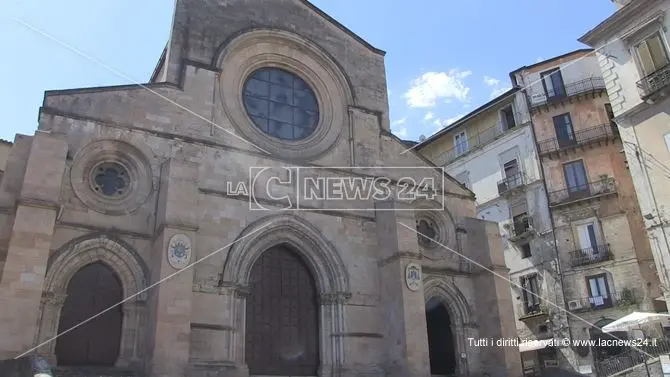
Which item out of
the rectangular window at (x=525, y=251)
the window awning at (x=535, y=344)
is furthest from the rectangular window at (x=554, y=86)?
the window awning at (x=535, y=344)

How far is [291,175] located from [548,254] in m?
15.9

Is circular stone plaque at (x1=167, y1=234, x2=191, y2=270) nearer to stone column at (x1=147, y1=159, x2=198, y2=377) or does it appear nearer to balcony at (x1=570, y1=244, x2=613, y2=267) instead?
stone column at (x1=147, y1=159, x2=198, y2=377)

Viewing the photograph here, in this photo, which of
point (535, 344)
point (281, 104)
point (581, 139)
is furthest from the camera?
point (581, 139)

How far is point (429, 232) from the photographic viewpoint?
17.7 meters

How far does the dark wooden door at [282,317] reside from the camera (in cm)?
1391

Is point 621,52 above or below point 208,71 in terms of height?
above

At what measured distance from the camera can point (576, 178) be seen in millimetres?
27203

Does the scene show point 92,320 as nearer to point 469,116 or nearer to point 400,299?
point 400,299

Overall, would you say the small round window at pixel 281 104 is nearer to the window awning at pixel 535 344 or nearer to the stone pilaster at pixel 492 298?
the stone pilaster at pixel 492 298

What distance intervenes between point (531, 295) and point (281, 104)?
16638 millimetres

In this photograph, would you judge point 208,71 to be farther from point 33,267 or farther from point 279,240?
point 33,267

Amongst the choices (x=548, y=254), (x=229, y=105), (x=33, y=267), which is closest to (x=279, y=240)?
(x=229, y=105)

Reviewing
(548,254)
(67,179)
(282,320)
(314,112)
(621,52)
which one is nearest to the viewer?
(67,179)

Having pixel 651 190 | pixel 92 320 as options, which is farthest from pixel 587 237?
pixel 92 320
